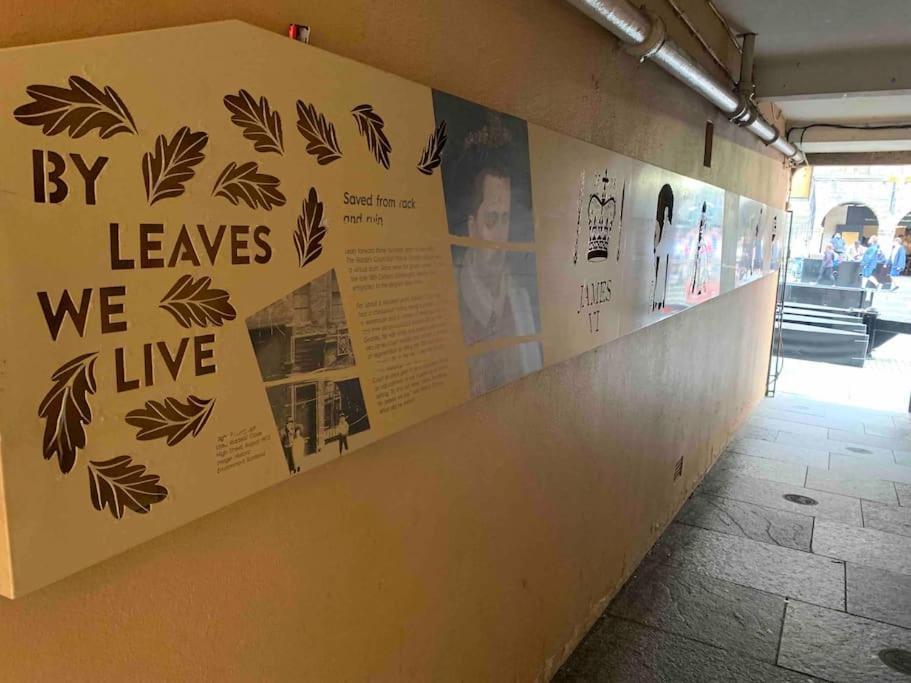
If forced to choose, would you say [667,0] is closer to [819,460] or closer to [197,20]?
[197,20]

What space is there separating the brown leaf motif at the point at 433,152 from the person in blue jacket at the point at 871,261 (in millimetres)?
14386

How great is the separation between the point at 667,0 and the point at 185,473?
2894 mm

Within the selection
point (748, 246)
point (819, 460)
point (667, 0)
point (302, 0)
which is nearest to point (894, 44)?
A: point (748, 246)

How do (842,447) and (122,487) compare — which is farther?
(842,447)

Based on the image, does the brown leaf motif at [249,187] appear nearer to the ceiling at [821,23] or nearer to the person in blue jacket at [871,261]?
the ceiling at [821,23]

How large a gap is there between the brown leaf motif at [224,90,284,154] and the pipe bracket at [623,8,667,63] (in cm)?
186

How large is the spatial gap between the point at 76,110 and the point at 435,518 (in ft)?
4.23

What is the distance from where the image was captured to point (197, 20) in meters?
1.04

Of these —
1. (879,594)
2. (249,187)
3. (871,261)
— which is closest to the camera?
(249,187)

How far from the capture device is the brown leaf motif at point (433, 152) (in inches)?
58.4

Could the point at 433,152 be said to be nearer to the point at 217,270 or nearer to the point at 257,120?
the point at 257,120

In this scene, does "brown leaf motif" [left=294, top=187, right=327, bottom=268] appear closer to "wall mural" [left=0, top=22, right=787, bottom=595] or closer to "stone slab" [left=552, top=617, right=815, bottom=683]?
"wall mural" [left=0, top=22, right=787, bottom=595]

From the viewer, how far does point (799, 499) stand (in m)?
4.88

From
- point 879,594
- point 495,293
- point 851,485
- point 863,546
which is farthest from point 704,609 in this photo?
point 851,485
